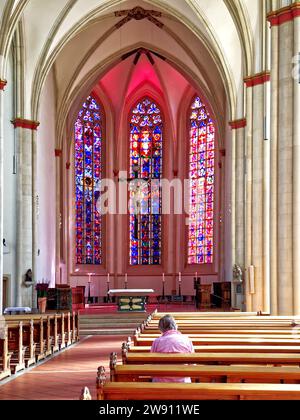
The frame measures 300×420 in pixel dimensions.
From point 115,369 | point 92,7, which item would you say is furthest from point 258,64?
point 115,369

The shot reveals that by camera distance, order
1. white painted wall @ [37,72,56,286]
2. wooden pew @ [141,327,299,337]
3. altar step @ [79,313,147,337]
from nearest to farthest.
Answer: wooden pew @ [141,327,299,337] → altar step @ [79,313,147,337] → white painted wall @ [37,72,56,286]

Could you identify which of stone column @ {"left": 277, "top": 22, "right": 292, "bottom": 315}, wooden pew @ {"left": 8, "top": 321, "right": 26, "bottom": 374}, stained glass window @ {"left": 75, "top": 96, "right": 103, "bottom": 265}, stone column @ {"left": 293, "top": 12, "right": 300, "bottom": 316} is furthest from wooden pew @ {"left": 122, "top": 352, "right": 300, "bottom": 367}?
stained glass window @ {"left": 75, "top": 96, "right": 103, "bottom": 265}

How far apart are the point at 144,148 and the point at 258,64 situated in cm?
1673

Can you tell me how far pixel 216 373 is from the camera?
5.48 m

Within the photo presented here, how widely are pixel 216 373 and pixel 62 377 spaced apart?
699 centimetres

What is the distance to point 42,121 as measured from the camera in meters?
29.3

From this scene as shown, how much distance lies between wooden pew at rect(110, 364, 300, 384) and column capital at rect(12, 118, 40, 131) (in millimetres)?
21000

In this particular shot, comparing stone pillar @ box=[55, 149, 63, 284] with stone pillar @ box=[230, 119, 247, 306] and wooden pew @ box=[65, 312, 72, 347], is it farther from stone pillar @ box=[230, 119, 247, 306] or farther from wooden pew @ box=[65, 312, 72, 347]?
wooden pew @ box=[65, 312, 72, 347]

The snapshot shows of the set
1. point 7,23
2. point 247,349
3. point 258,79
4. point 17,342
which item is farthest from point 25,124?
point 247,349

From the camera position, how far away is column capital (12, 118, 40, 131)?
25.9 metres

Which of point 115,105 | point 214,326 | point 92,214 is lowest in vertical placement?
point 214,326

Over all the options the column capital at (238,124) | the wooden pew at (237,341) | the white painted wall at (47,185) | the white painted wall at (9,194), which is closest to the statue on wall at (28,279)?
the white painted wall at (9,194)

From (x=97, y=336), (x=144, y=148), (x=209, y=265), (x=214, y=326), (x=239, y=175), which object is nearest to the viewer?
(x=214, y=326)

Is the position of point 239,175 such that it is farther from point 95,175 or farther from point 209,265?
point 95,175
